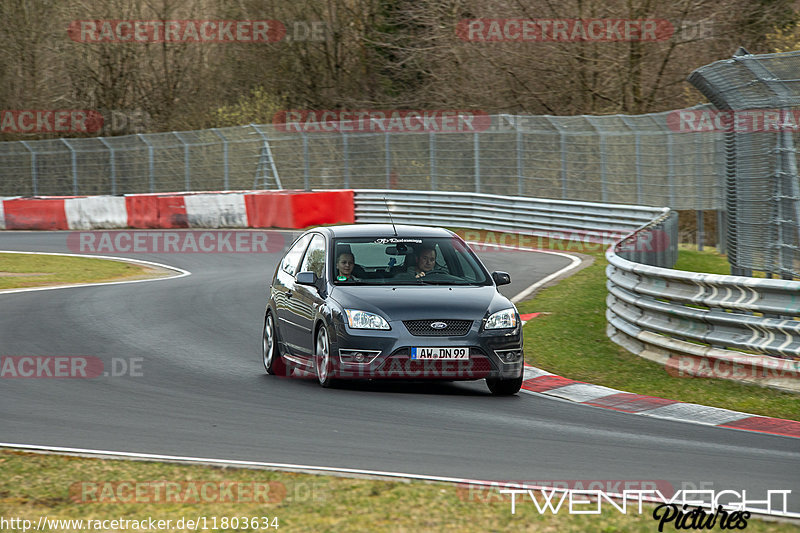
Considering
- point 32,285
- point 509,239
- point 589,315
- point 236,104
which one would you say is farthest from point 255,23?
point 589,315

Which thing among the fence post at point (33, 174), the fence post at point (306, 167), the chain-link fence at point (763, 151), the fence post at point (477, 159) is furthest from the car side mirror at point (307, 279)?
the fence post at point (33, 174)

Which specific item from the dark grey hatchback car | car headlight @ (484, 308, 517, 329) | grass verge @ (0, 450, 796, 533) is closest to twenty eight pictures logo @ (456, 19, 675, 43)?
the dark grey hatchback car

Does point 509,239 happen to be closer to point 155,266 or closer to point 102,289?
point 155,266

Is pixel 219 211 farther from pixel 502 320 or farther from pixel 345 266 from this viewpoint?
pixel 502 320

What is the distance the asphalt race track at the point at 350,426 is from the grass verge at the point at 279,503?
48cm

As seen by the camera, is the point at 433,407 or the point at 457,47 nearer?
the point at 433,407

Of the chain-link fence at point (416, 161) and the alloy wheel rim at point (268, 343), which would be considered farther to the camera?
the chain-link fence at point (416, 161)

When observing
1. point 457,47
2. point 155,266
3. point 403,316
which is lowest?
point 155,266

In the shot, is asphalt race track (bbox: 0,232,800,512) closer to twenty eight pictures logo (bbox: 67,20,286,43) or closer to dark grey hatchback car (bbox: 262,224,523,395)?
dark grey hatchback car (bbox: 262,224,523,395)

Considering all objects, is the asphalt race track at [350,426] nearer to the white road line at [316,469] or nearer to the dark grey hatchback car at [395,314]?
the white road line at [316,469]

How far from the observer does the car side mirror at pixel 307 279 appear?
10.4 meters

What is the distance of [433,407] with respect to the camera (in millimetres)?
9070

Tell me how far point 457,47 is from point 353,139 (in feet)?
20.1

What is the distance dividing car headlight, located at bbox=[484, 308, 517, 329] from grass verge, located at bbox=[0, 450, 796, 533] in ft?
11.8
